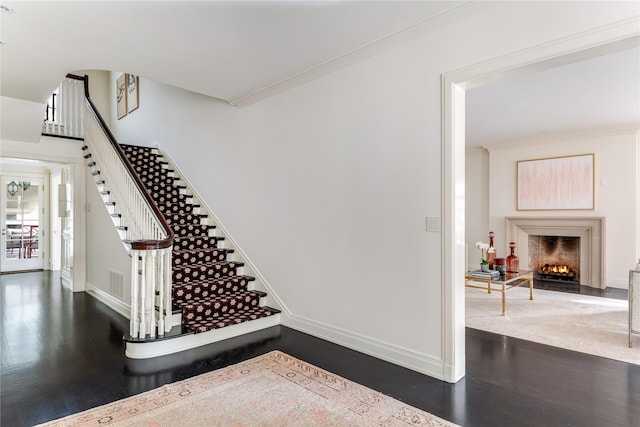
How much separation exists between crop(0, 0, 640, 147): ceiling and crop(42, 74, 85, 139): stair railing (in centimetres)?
149

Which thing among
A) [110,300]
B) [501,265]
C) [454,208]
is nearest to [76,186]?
[110,300]

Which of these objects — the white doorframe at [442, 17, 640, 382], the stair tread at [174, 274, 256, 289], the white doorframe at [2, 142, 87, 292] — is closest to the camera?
the white doorframe at [442, 17, 640, 382]

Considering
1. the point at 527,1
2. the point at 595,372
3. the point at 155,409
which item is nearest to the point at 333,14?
the point at 527,1

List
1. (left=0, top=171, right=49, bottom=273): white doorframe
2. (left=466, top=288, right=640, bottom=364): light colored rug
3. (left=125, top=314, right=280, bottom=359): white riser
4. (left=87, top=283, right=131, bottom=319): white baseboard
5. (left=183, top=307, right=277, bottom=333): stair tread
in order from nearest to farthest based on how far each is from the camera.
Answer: (left=125, top=314, right=280, bottom=359): white riser, (left=466, top=288, right=640, bottom=364): light colored rug, (left=183, top=307, right=277, bottom=333): stair tread, (left=87, top=283, right=131, bottom=319): white baseboard, (left=0, top=171, right=49, bottom=273): white doorframe

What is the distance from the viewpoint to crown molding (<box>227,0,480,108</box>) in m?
2.52

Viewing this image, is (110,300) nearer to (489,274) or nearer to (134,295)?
(134,295)

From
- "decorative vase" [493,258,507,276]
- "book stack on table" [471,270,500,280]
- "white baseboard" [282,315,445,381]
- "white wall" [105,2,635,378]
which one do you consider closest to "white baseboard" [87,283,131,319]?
"white wall" [105,2,635,378]

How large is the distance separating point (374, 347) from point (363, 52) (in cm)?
265

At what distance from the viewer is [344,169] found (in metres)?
3.42

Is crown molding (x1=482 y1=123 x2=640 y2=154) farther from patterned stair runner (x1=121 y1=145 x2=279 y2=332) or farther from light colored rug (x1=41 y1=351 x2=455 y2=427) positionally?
light colored rug (x1=41 y1=351 x2=455 y2=427)

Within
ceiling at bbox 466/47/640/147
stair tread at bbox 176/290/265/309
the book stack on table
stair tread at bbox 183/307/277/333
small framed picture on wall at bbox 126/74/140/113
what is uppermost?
small framed picture on wall at bbox 126/74/140/113

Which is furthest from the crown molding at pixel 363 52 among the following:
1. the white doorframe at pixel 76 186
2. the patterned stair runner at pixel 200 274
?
the white doorframe at pixel 76 186

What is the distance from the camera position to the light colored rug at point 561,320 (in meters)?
3.38

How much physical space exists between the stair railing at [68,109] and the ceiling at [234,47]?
1487mm
